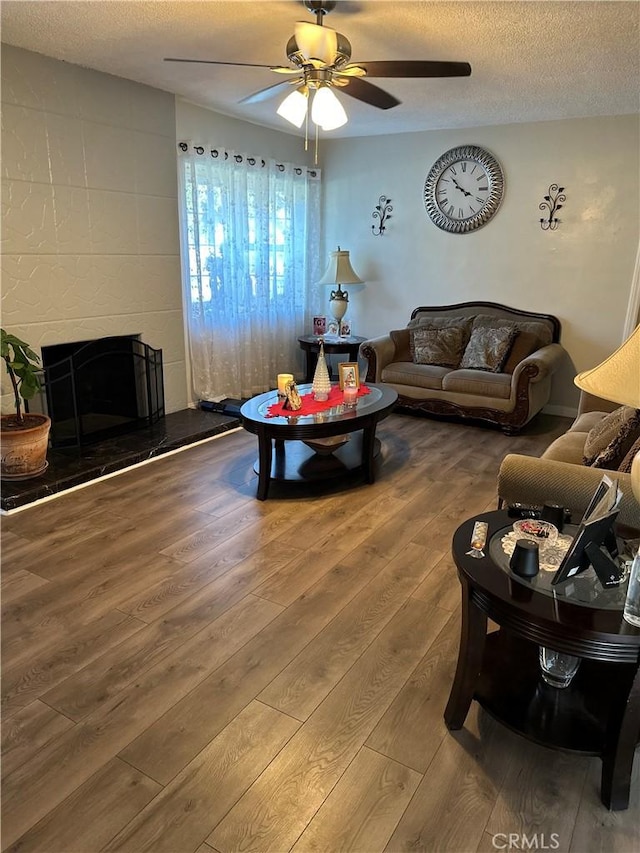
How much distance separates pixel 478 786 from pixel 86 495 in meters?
2.67

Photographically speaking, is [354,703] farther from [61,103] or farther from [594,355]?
[594,355]

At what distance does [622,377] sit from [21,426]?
3229mm

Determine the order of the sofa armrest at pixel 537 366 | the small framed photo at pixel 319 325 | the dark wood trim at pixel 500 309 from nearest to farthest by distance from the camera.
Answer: the sofa armrest at pixel 537 366 → the dark wood trim at pixel 500 309 → the small framed photo at pixel 319 325

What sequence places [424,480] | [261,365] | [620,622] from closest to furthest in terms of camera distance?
[620,622], [424,480], [261,365]

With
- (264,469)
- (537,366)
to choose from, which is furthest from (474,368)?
(264,469)

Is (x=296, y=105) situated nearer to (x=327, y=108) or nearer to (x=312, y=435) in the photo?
(x=327, y=108)

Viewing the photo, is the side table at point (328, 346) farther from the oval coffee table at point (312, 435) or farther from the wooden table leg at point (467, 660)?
the wooden table leg at point (467, 660)

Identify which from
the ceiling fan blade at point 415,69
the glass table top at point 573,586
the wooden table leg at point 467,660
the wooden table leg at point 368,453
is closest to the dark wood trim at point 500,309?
the wooden table leg at point 368,453

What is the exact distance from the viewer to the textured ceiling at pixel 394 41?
8.84 feet

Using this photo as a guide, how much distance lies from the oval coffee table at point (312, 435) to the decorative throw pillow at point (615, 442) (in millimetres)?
1341

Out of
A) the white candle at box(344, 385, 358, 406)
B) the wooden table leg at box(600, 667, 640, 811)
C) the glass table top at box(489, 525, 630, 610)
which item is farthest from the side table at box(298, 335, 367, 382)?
the wooden table leg at box(600, 667, 640, 811)

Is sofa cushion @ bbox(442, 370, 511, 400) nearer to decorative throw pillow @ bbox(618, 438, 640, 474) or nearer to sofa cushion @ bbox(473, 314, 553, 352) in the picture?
sofa cushion @ bbox(473, 314, 553, 352)

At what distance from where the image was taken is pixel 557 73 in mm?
3545

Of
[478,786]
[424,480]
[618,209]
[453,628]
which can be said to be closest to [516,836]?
[478,786]
